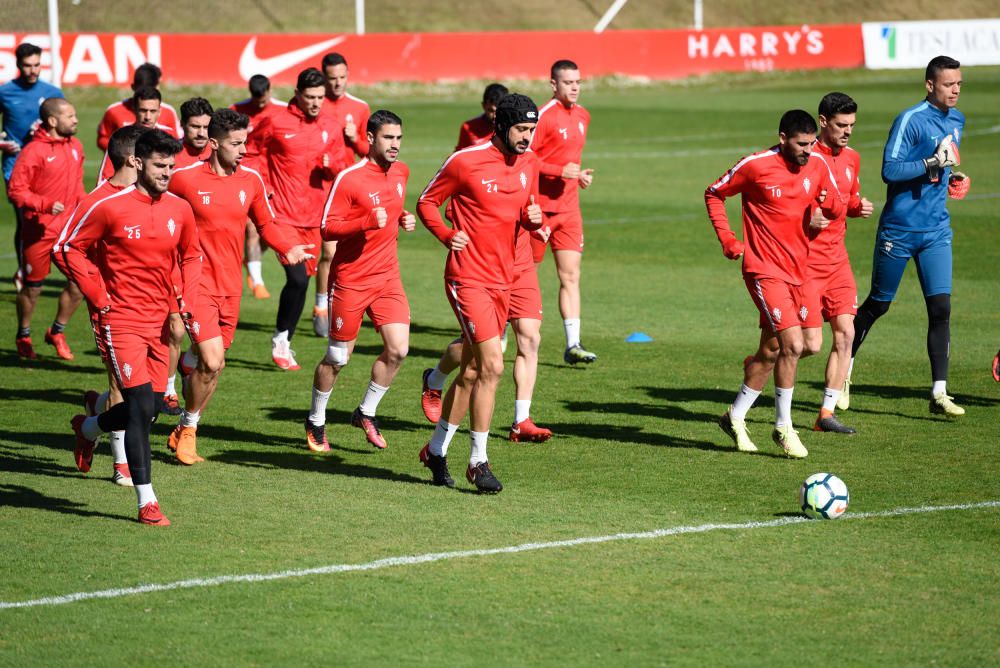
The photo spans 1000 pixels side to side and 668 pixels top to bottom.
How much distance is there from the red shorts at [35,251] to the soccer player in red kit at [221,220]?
457 centimetres

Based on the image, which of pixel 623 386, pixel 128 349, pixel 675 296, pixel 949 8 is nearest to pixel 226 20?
pixel 949 8

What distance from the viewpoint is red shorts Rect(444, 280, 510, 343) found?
975 cm

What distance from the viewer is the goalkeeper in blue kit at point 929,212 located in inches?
481

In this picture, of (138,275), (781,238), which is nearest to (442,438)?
(138,275)

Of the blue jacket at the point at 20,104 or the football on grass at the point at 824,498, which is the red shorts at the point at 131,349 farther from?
the blue jacket at the point at 20,104

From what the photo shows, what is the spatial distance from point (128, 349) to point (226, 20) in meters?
48.1

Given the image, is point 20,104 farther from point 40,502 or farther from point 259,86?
point 40,502

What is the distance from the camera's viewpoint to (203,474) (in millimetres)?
10477

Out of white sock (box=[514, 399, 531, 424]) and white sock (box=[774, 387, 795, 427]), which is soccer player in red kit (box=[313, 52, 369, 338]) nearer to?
white sock (box=[514, 399, 531, 424])

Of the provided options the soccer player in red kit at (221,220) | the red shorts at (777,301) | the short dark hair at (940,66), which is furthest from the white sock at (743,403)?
the soccer player in red kit at (221,220)

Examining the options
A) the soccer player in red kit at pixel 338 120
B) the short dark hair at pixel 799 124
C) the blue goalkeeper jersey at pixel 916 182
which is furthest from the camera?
the soccer player in red kit at pixel 338 120

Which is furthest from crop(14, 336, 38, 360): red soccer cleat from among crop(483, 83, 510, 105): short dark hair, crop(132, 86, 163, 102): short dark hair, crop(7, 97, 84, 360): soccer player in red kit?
crop(483, 83, 510, 105): short dark hair

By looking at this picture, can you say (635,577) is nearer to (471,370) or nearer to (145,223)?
(471,370)

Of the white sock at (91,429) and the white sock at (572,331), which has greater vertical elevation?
the white sock at (91,429)
